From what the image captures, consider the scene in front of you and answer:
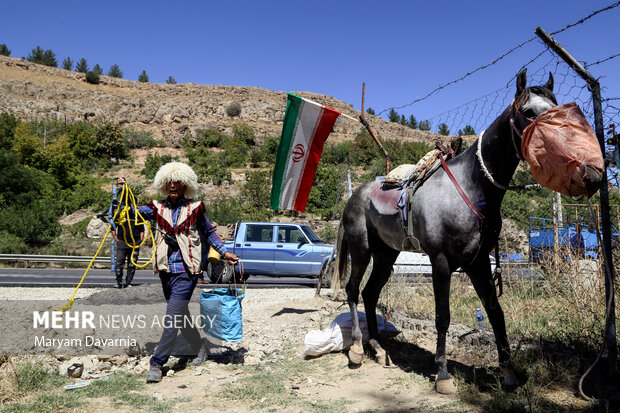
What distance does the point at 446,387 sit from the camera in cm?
362

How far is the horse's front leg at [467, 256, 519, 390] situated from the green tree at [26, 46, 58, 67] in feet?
364

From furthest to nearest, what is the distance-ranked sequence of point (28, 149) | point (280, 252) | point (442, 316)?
point (28, 149) < point (280, 252) < point (442, 316)

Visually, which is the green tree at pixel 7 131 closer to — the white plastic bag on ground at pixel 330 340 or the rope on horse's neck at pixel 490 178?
the white plastic bag on ground at pixel 330 340

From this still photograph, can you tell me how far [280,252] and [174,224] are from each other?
8.31 m

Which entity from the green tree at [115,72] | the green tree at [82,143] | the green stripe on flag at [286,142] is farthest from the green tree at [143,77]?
the green stripe on flag at [286,142]

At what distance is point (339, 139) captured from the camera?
70062 millimetres

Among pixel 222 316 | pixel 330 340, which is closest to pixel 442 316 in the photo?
pixel 330 340

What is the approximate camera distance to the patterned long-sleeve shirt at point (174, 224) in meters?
4.65

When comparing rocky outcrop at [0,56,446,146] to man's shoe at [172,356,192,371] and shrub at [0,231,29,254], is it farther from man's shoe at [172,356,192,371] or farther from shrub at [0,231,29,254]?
man's shoe at [172,356,192,371]

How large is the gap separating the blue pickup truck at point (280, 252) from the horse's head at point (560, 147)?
32.3ft

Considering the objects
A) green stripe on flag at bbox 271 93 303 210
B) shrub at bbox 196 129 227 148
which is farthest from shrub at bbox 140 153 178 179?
green stripe on flag at bbox 271 93 303 210

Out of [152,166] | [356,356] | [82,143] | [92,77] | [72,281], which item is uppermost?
[92,77]

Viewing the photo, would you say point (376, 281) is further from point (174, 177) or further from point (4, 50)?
point (4, 50)

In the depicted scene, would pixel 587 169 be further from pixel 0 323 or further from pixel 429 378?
pixel 0 323
